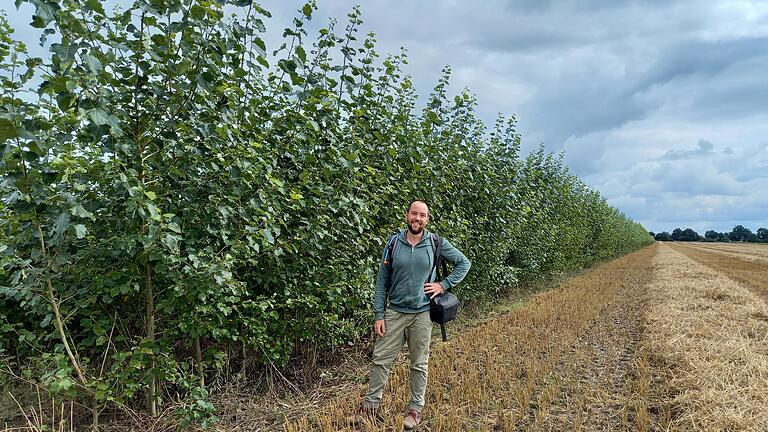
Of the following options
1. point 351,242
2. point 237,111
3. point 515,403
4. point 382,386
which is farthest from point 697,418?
point 237,111

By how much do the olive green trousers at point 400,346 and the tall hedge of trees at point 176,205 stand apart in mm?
898

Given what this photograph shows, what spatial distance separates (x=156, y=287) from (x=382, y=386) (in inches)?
86.1

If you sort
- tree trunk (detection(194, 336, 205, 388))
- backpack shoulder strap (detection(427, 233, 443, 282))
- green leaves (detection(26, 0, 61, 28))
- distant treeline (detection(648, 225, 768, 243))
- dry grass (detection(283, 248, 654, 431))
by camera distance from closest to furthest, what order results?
green leaves (detection(26, 0, 61, 28)) → tree trunk (detection(194, 336, 205, 388)) → backpack shoulder strap (detection(427, 233, 443, 282)) → dry grass (detection(283, 248, 654, 431)) → distant treeline (detection(648, 225, 768, 243))

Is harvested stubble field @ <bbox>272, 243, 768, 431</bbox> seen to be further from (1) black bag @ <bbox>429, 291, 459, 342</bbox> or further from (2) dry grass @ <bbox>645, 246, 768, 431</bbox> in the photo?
(1) black bag @ <bbox>429, 291, 459, 342</bbox>

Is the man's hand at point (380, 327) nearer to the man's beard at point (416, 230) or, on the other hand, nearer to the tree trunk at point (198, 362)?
the man's beard at point (416, 230)

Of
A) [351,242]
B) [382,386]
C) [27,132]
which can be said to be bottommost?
[382,386]

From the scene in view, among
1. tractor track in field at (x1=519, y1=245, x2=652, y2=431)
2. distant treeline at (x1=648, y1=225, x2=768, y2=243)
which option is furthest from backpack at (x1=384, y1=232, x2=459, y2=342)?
distant treeline at (x1=648, y1=225, x2=768, y2=243)

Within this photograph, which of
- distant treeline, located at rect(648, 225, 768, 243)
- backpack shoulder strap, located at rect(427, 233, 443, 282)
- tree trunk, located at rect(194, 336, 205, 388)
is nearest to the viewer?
tree trunk, located at rect(194, 336, 205, 388)

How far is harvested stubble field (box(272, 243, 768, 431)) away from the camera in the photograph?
4.14 metres

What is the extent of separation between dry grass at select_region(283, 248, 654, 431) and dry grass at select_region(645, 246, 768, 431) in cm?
123

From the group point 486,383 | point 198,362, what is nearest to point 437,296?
point 486,383

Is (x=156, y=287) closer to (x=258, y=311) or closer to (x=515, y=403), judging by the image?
(x=258, y=311)

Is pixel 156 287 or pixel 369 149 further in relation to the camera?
pixel 369 149

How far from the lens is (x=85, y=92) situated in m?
2.54
